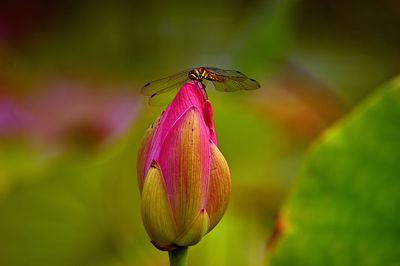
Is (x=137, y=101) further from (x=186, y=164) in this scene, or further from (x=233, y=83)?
(x=186, y=164)

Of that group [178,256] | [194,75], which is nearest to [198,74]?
[194,75]

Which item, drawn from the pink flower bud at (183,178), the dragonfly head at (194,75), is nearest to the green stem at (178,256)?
the pink flower bud at (183,178)

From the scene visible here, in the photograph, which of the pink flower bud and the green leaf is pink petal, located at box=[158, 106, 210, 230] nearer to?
the pink flower bud

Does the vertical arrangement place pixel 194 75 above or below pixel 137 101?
below

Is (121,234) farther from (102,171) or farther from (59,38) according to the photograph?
(59,38)

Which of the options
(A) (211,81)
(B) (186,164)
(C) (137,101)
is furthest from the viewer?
(C) (137,101)

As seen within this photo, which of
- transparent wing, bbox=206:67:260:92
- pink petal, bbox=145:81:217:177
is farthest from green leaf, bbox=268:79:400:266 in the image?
pink petal, bbox=145:81:217:177

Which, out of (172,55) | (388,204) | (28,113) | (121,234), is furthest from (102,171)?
(388,204)
